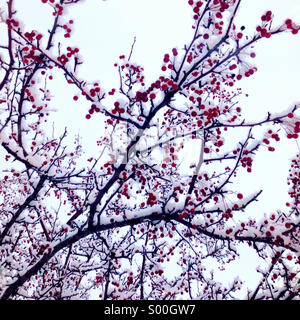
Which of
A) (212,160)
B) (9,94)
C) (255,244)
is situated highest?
(9,94)

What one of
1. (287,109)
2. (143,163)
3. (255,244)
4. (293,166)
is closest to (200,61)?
(287,109)

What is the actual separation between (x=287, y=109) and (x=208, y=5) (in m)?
1.85

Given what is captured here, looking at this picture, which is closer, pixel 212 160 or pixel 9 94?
pixel 212 160

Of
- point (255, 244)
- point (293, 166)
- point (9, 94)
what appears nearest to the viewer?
point (255, 244)

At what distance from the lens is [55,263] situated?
740 centimetres

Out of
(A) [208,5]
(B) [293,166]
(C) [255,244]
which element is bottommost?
(C) [255,244]

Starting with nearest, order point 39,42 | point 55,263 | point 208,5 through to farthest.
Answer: point 208,5 → point 39,42 → point 55,263
